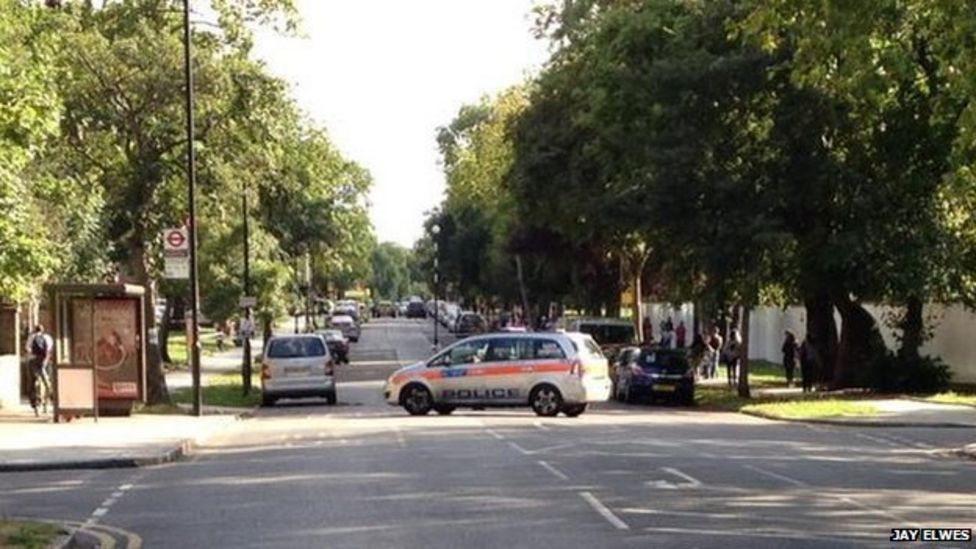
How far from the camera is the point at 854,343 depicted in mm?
42344

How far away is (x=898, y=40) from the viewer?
2061 cm

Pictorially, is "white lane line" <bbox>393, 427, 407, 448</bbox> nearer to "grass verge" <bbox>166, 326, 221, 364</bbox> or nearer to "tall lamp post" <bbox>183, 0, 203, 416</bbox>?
"tall lamp post" <bbox>183, 0, 203, 416</bbox>

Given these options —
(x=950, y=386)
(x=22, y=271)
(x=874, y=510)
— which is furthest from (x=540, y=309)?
(x=874, y=510)

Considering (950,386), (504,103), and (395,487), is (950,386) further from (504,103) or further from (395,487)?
(504,103)

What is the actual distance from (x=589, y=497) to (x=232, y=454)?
904 centimetres

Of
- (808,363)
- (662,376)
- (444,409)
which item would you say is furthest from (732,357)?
(444,409)

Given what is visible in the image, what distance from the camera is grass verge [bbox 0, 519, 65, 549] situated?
13.1 metres

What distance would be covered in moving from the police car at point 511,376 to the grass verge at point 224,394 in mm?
8771

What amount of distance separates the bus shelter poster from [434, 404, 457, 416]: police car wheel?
20.2ft

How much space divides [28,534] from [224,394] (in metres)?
31.3

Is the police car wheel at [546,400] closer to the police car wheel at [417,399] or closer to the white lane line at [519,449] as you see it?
the police car wheel at [417,399]

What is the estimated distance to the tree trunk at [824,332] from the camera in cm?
4381

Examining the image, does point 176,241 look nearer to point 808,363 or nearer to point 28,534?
point 808,363

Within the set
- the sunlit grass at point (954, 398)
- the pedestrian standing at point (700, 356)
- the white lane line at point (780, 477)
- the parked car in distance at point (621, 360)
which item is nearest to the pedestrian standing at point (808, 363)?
the sunlit grass at point (954, 398)
